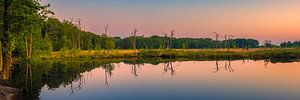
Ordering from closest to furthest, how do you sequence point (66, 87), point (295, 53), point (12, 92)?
point (12, 92), point (66, 87), point (295, 53)

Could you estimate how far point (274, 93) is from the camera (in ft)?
95.3

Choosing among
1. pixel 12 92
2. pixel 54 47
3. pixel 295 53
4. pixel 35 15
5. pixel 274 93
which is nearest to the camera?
pixel 12 92

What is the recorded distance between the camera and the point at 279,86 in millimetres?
33938

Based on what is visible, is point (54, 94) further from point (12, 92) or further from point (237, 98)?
point (237, 98)

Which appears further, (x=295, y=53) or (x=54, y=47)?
(x=54, y=47)

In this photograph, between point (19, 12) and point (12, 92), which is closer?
point (12, 92)

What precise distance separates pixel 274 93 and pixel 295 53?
70.7 meters

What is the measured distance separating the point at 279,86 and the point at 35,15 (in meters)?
21.9

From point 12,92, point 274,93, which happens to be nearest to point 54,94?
point 12,92

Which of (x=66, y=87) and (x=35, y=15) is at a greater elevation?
(x=35, y=15)

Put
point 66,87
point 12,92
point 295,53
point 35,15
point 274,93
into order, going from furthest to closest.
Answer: point 295,53 → point 66,87 → point 35,15 → point 274,93 → point 12,92

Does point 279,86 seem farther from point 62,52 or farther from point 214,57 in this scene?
point 62,52

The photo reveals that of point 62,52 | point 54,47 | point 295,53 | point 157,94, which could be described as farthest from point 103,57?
point 157,94

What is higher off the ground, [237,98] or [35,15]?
[35,15]
